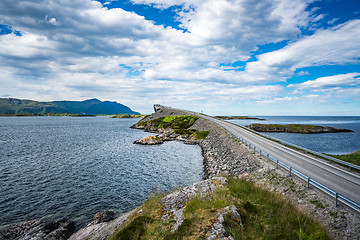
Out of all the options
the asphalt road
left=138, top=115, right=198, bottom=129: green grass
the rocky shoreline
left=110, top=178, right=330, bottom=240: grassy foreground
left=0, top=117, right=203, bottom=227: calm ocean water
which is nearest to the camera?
left=110, top=178, right=330, bottom=240: grassy foreground

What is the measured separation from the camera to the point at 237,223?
818 cm

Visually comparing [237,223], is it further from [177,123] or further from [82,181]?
[177,123]

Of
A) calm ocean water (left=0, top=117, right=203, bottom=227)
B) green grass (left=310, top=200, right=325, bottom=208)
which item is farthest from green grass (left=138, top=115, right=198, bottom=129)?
green grass (left=310, top=200, right=325, bottom=208)

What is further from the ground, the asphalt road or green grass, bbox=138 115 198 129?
green grass, bbox=138 115 198 129

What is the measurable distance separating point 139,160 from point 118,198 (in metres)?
15.7

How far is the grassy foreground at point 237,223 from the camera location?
24.8ft

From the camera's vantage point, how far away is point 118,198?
1997 cm

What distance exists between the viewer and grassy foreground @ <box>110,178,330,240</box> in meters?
7.56

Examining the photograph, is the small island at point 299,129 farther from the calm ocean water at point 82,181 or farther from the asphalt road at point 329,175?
the asphalt road at point 329,175

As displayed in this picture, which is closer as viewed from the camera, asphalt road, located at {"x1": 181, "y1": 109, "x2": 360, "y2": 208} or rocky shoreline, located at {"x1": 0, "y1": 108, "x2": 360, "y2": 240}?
rocky shoreline, located at {"x1": 0, "y1": 108, "x2": 360, "y2": 240}

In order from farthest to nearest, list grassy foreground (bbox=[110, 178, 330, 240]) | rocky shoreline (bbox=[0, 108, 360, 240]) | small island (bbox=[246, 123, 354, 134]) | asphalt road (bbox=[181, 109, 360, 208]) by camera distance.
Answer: small island (bbox=[246, 123, 354, 134]), asphalt road (bbox=[181, 109, 360, 208]), rocky shoreline (bbox=[0, 108, 360, 240]), grassy foreground (bbox=[110, 178, 330, 240])

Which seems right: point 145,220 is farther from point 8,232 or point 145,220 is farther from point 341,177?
point 341,177

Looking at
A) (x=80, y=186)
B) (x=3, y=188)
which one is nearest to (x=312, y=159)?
(x=80, y=186)

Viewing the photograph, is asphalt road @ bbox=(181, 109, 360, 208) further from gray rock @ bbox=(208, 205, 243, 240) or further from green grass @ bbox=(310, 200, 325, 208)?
gray rock @ bbox=(208, 205, 243, 240)
